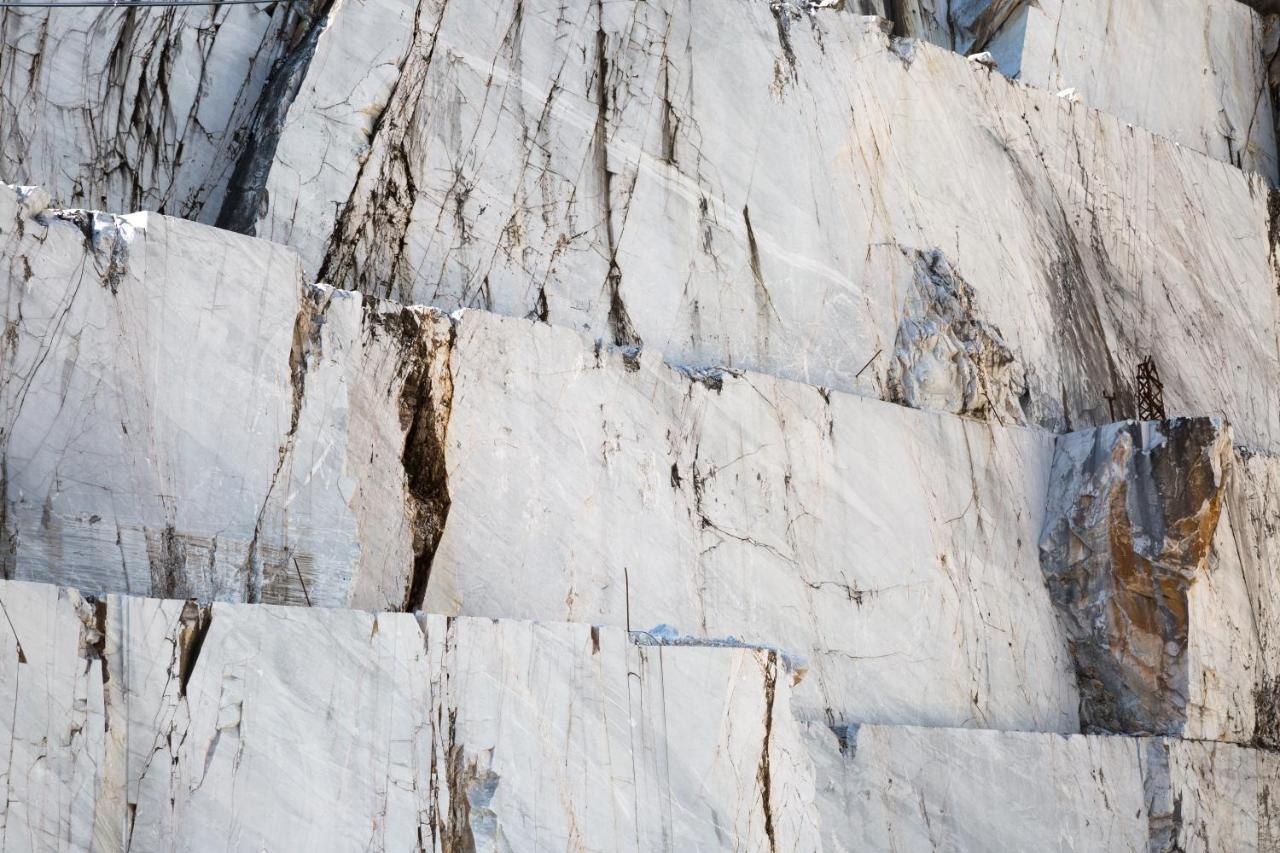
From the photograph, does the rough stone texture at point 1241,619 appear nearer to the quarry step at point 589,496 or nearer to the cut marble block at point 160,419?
the quarry step at point 589,496

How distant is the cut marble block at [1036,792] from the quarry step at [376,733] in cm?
94

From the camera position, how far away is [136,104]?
5664 mm

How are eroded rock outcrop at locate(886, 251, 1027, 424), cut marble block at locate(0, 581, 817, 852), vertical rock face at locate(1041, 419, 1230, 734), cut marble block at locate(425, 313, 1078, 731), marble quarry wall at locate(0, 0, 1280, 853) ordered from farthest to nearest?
eroded rock outcrop at locate(886, 251, 1027, 424) → vertical rock face at locate(1041, 419, 1230, 734) → cut marble block at locate(425, 313, 1078, 731) → marble quarry wall at locate(0, 0, 1280, 853) → cut marble block at locate(0, 581, 817, 852)

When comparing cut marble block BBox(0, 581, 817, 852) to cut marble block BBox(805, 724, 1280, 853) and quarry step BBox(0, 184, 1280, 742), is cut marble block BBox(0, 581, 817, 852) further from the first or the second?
cut marble block BBox(805, 724, 1280, 853)

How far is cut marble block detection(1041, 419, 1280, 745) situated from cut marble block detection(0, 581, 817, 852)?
2.37m

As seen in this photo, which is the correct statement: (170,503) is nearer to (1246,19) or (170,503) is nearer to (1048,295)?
(1048,295)

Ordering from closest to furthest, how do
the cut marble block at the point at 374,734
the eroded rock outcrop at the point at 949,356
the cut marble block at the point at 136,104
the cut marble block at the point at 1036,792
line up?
the cut marble block at the point at 374,734 → the cut marble block at the point at 1036,792 → the cut marble block at the point at 136,104 → the eroded rock outcrop at the point at 949,356

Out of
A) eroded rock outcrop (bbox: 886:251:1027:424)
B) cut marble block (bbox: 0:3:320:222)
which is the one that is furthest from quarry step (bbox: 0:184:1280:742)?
cut marble block (bbox: 0:3:320:222)

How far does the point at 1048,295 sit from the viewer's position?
23.0 feet

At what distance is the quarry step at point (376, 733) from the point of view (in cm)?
340

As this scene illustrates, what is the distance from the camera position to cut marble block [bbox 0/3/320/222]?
18.1 feet

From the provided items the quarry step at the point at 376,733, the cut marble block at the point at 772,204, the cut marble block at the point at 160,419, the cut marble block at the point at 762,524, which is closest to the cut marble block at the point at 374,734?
the quarry step at the point at 376,733

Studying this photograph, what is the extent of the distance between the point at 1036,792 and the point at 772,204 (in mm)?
2406

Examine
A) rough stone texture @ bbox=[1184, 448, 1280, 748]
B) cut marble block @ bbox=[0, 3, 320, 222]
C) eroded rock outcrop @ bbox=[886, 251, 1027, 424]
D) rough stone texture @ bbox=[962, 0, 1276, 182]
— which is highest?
rough stone texture @ bbox=[962, 0, 1276, 182]
